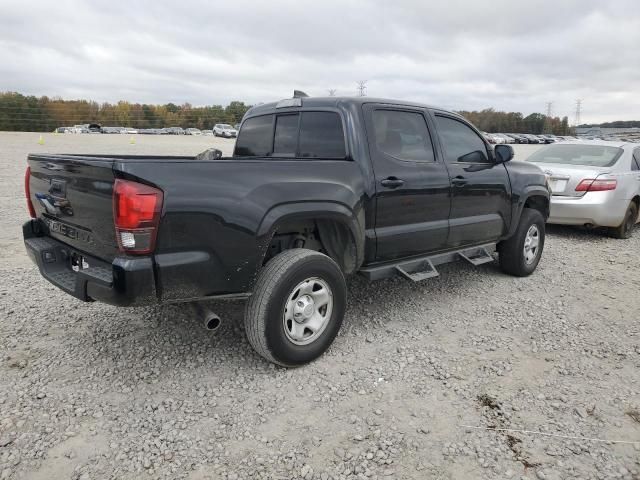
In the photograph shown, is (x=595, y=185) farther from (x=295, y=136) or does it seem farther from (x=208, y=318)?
(x=208, y=318)

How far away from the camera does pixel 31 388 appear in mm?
3041

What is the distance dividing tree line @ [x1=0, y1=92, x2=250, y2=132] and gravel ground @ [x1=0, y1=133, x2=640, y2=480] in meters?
45.2

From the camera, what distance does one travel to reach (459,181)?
14.8ft

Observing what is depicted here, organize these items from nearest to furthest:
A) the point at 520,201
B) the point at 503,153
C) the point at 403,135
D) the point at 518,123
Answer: the point at 403,135 → the point at 503,153 → the point at 520,201 → the point at 518,123

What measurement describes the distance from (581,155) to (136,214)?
790cm

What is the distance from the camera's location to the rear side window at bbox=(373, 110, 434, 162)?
155 inches

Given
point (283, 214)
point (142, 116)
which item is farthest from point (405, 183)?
point (142, 116)

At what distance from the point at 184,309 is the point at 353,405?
1960mm

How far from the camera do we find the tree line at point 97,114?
2274 inches

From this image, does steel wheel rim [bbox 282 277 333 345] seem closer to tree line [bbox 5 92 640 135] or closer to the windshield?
the windshield

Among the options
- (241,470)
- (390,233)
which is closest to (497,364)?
(390,233)

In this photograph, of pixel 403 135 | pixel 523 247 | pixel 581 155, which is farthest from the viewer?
pixel 581 155

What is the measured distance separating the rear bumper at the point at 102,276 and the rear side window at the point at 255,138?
6.30 ft

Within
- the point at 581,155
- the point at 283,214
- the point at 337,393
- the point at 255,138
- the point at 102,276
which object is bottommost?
the point at 337,393
